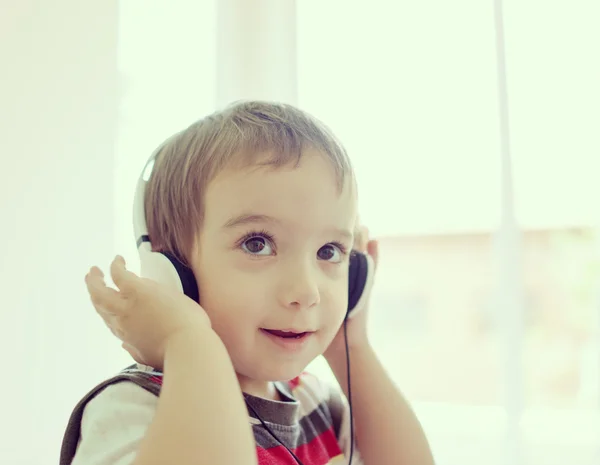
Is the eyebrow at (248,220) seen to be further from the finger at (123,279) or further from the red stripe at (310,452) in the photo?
the red stripe at (310,452)

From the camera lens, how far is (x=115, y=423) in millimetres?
623

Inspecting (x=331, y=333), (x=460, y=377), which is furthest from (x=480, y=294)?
(x=331, y=333)

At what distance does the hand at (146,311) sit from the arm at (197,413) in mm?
19

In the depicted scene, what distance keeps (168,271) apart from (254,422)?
226 mm

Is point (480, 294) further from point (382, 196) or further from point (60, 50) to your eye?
point (60, 50)

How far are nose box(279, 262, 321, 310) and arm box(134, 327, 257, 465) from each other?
12cm

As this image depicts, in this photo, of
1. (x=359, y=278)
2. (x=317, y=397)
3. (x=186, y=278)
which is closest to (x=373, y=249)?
(x=359, y=278)

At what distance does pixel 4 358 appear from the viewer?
789 mm

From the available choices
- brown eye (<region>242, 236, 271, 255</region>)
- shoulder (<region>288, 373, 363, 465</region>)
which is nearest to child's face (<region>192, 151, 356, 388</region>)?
brown eye (<region>242, 236, 271, 255</region>)

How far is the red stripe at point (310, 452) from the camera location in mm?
729

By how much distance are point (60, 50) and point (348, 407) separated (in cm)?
68

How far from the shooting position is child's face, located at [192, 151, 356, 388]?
71 centimetres

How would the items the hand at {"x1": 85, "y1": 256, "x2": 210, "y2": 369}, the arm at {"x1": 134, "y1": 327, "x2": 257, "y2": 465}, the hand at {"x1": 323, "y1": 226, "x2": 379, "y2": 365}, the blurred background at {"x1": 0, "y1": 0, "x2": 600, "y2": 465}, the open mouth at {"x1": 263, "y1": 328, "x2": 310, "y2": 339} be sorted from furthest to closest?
1. the hand at {"x1": 323, "y1": 226, "x2": 379, "y2": 365}
2. the blurred background at {"x1": 0, "y1": 0, "x2": 600, "y2": 465}
3. the open mouth at {"x1": 263, "y1": 328, "x2": 310, "y2": 339}
4. the hand at {"x1": 85, "y1": 256, "x2": 210, "y2": 369}
5. the arm at {"x1": 134, "y1": 327, "x2": 257, "y2": 465}

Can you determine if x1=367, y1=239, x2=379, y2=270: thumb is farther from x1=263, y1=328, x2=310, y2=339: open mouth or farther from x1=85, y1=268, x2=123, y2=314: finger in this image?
x1=85, y1=268, x2=123, y2=314: finger
